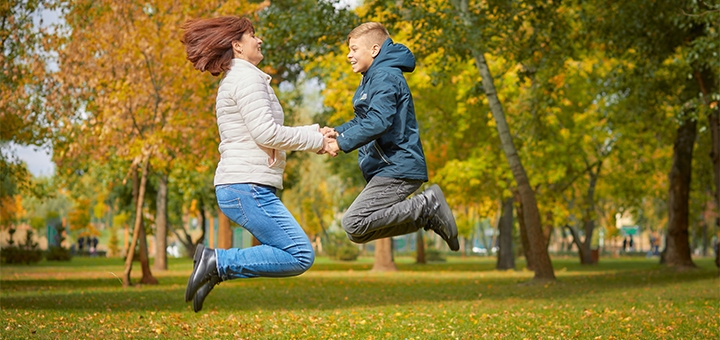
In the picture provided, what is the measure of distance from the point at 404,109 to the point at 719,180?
800 inches

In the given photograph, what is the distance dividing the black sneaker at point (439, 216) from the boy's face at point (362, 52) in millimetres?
1123

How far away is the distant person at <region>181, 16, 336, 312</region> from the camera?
20.3 ft

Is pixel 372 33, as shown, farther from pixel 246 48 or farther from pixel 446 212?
pixel 446 212

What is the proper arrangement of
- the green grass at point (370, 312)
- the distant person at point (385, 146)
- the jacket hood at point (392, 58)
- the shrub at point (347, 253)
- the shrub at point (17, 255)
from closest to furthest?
the distant person at point (385, 146), the jacket hood at point (392, 58), the green grass at point (370, 312), the shrub at point (17, 255), the shrub at point (347, 253)

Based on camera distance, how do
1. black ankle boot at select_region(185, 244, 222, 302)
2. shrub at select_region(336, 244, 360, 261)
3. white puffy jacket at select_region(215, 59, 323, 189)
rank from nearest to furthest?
white puffy jacket at select_region(215, 59, 323, 189) → black ankle boot at select_region(185, 244, 222, 302) → shrub at select_region(336, 244, 360, 261)

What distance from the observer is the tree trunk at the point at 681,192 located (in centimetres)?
2947

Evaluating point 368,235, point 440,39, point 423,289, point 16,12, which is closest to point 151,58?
point 16,12

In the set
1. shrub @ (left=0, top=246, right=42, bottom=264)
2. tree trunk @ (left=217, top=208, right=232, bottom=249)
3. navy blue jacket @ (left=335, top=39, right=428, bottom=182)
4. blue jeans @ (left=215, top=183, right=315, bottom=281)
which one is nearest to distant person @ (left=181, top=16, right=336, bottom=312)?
blue jeans @ (left=215, top=183, right=315, bottom=281)

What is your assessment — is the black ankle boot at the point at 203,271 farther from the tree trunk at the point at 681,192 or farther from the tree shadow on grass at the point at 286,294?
the tree trunk at the point at 681,192

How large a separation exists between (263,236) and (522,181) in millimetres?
17721

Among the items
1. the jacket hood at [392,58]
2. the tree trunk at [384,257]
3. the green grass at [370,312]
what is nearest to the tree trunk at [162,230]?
the tree trunk at [384,257]

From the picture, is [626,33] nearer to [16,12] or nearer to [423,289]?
[423,289]

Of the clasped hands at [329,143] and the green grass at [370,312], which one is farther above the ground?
the clasped hands at [329,143]

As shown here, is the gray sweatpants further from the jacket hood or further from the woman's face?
the woman's face
